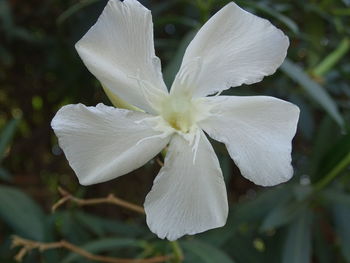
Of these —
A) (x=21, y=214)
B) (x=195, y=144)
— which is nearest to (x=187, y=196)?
(x=195, y=144)

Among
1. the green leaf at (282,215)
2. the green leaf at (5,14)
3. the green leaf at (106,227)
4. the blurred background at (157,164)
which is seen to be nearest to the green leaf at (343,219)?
the blurred background at (157,164)

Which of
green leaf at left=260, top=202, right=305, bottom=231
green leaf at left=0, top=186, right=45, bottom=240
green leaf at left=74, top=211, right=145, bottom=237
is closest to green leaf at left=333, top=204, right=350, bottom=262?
green leaf at left=260, top=202, right=305, bottom=231

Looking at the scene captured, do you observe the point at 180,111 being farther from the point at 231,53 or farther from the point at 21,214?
the point at 21,214

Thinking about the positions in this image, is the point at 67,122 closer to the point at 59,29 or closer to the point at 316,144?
the point at 316,144

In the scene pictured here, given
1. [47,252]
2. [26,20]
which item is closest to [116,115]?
[47,252]

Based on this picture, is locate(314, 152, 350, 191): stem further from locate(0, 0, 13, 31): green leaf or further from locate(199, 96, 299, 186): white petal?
locate(0, 0, 13, 31): green leaf
